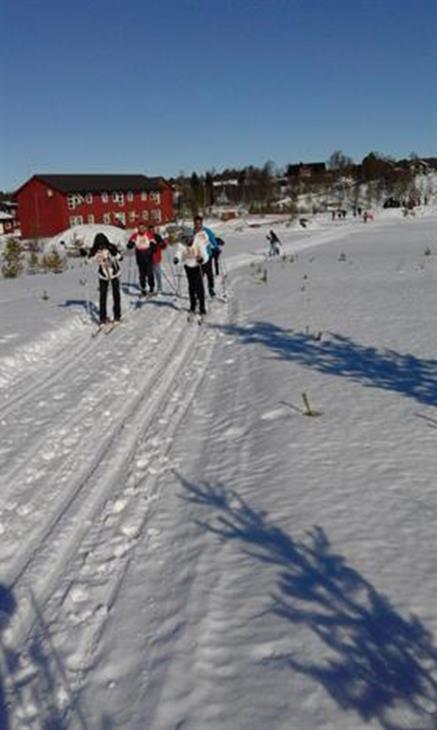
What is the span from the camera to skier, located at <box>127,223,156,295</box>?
610 inches

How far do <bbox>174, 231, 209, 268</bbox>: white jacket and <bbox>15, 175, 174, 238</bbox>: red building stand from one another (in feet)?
201

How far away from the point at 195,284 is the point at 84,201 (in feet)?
232

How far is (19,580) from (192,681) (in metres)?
1.36

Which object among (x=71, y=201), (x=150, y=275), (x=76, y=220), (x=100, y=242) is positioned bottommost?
(x=150, y=275)

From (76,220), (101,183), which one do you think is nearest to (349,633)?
(76,220)

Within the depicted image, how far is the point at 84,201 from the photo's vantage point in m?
78.6

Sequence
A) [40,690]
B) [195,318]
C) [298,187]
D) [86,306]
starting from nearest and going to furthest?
[40,690]
[195,318]
[86,306]
[298,187]

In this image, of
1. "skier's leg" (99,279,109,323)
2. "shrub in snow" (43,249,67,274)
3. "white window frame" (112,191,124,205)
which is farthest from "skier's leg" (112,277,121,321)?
"white window frame" (112,191,124,205)

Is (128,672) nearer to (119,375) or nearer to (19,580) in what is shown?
(19,580)

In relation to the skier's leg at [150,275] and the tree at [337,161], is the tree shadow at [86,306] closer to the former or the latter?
the skier's leg at [150,275]

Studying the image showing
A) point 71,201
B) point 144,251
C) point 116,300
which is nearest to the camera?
point 116,300

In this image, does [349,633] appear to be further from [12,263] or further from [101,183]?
[101,183]

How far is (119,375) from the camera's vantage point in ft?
26.9

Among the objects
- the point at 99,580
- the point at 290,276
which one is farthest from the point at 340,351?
the point at 290,276
